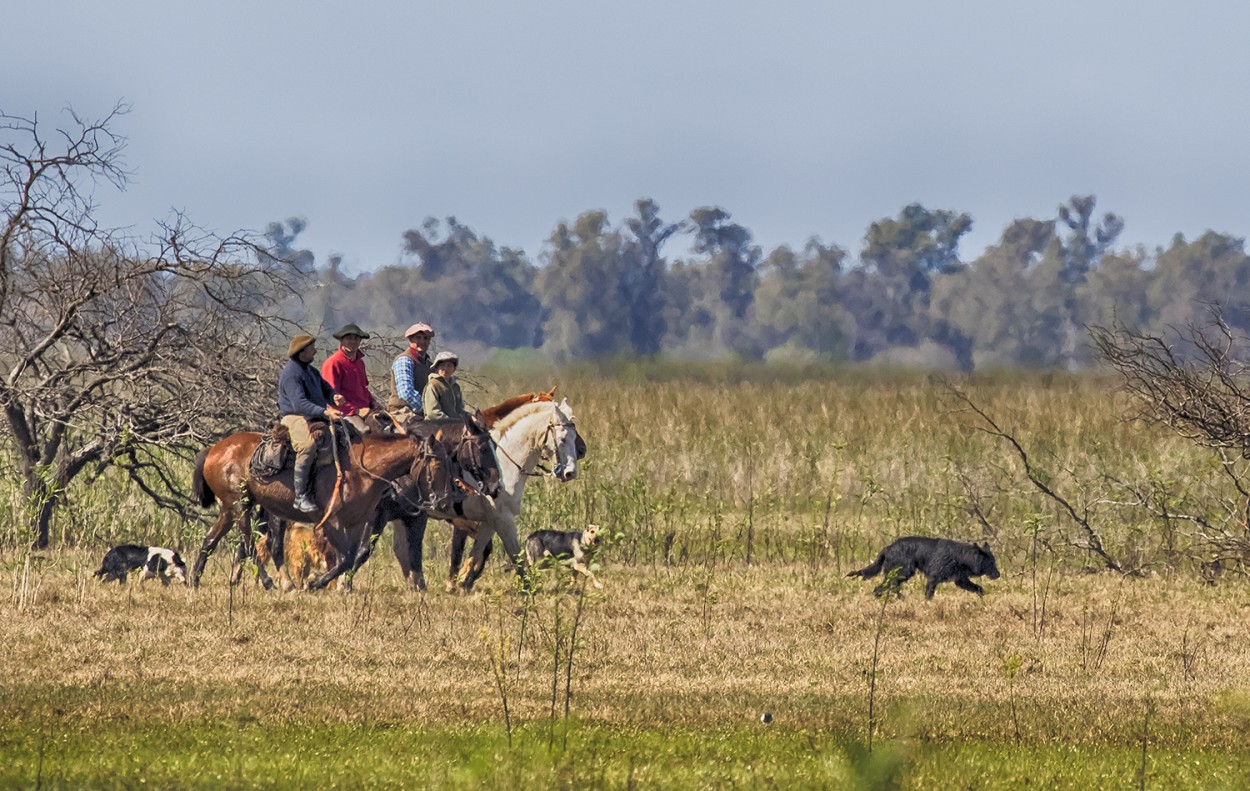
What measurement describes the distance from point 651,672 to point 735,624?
92.6 inches

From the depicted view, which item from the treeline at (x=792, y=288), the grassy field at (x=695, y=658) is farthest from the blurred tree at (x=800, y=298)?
the grassy field at (x=695, y=658)

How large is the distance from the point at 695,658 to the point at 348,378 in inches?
210

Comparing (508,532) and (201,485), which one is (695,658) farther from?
(201,485)

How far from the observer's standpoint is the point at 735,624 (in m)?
14.9

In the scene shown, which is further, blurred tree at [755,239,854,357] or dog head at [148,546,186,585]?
blurred tree at [755,239,854,357]

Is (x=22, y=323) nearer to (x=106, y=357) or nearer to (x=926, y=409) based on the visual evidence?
(x=106, y=357)

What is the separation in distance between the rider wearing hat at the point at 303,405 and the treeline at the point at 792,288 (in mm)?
45924

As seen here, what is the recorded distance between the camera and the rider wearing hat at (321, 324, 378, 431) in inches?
664

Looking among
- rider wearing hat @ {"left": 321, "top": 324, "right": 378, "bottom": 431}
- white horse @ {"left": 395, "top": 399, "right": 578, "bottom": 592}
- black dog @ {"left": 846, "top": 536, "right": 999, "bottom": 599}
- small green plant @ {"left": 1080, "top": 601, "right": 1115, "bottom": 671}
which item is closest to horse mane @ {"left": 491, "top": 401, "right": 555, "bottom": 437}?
white horse @ {"left": 395, "top": 399, "right": 578, "bottom": 592}

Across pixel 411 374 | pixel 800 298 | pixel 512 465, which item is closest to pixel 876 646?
pixel 512 465

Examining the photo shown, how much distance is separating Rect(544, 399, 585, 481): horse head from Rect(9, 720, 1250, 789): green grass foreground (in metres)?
6.36

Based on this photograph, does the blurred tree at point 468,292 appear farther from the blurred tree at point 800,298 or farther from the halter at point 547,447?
the halter at point 547,447

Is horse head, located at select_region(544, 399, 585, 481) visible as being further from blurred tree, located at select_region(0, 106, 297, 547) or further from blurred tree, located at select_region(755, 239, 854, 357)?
blurred tree, located at select_region(755, 239, 854, 357)

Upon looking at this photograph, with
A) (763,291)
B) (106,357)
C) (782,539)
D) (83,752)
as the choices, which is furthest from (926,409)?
(763,291)
